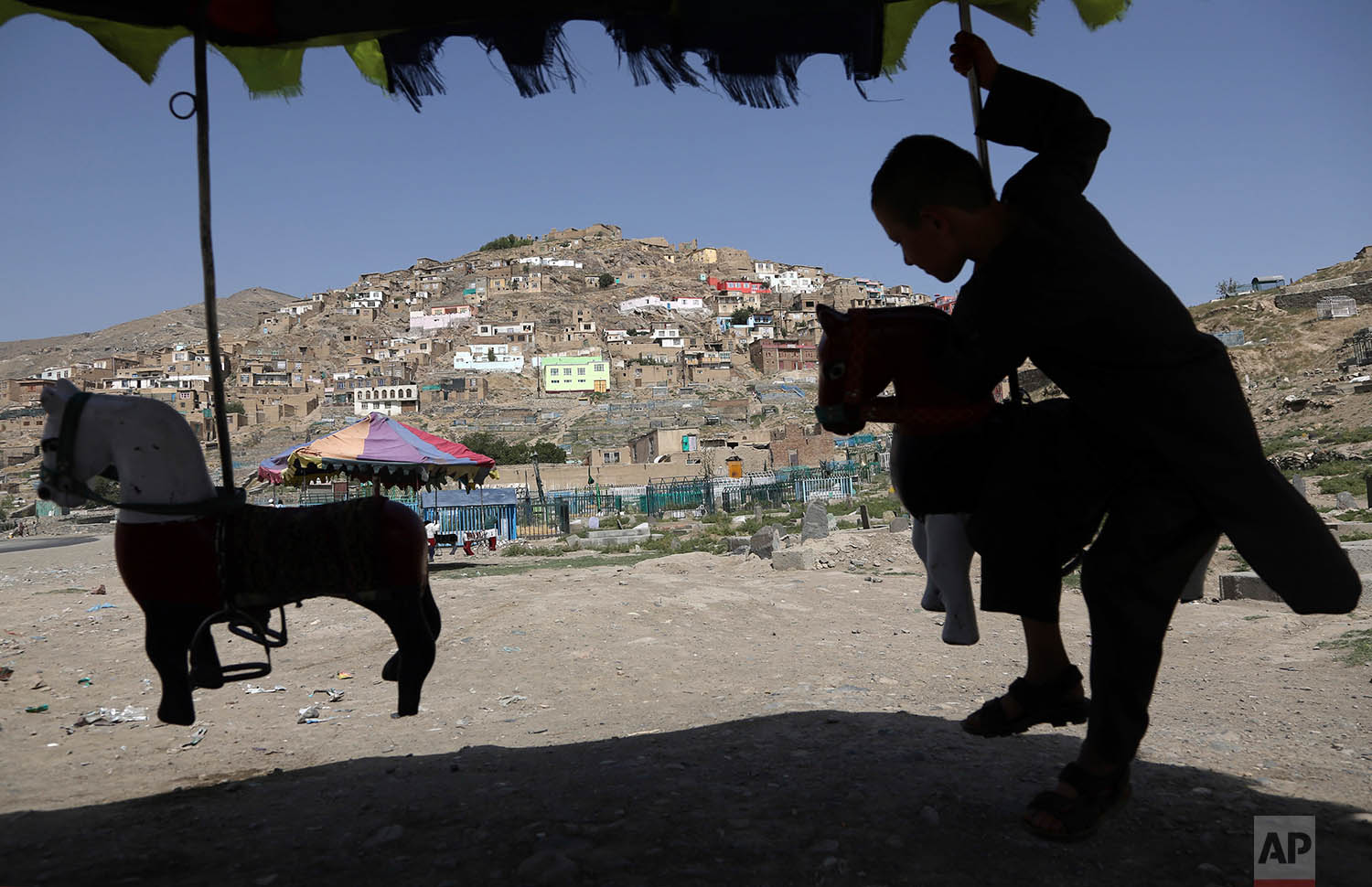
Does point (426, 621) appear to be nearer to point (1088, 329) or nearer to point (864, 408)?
point (864, 408)

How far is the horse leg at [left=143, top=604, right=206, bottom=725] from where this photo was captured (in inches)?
101

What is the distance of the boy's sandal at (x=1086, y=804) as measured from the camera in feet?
7.23

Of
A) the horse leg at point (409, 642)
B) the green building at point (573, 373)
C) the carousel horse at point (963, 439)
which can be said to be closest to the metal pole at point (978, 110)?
the carousel horse at point (963, 439)

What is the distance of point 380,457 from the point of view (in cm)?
1446

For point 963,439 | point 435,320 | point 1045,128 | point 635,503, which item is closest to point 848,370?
point 963,439

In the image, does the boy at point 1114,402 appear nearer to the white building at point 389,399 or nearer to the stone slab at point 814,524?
the stone slab at point 814,524

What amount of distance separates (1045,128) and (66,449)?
9.67 feet

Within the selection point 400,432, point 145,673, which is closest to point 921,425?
point 145,673

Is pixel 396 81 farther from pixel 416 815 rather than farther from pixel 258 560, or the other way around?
pixel 416 815

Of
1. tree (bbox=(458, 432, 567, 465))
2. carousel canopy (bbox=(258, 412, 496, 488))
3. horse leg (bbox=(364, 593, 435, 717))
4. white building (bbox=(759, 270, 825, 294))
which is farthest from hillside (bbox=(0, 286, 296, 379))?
horse leg (bbox=(364, 593, 435, 717))

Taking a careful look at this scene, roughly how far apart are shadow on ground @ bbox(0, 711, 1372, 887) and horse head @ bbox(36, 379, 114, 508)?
3.62 feet

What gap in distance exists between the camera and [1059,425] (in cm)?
229

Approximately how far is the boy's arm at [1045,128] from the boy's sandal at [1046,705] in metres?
1.35

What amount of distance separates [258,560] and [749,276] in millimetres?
170837
